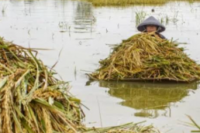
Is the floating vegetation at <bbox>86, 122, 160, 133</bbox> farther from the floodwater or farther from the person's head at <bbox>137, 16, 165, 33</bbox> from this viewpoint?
the person's head at <bbox>137, 16, 165, 33</bbox>

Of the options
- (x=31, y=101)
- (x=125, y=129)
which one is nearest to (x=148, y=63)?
(x=125, y=129)

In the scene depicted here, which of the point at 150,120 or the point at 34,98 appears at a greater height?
the point at 34,98

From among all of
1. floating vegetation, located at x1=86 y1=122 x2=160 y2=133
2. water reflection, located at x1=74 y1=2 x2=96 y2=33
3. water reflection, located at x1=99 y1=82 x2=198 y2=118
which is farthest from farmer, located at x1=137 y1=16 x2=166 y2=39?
water reflection, located at x1=74 y1=2 x2=96 y2=33

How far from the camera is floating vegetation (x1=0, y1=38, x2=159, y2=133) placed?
3.12 metres

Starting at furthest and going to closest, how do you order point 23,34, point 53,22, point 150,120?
1. point 53,22
2. point 23,34
3. point 150,120

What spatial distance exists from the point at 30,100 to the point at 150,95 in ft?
11.2

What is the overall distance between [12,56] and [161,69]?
351cm

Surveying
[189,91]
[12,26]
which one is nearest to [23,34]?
[12,26]

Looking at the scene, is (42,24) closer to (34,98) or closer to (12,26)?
(12,26)

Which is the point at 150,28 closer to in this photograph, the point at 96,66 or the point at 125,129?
the point at 96,66

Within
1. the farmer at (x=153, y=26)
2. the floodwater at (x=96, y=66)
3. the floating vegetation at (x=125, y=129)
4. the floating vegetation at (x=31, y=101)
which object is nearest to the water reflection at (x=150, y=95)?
the floodwater at (x=96, y=66)

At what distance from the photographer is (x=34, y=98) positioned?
129 inches

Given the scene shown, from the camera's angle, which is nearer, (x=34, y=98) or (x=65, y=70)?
(x=34, y=98)

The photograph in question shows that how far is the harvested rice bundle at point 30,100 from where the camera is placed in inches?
123
